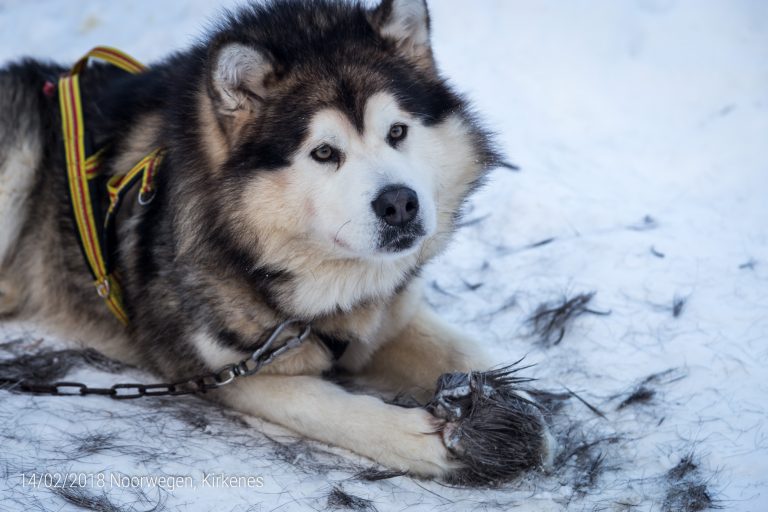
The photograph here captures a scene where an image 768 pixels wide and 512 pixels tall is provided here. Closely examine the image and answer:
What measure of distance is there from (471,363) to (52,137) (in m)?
2.41

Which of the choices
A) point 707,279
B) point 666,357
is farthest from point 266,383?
point 707,279

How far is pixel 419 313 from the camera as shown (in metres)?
3.57

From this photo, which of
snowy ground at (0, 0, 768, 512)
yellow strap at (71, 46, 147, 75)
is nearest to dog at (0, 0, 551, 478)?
snowy ground at (0, 0, 768, 512)

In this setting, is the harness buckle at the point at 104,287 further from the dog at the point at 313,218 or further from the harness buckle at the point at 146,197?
the harness buckle at the point at 146,197

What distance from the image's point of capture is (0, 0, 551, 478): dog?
2.77 metres

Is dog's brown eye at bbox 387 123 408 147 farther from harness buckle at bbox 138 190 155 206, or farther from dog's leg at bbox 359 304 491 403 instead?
harness buckle at bbox 138 190 155 206

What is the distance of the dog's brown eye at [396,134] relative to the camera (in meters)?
2.86

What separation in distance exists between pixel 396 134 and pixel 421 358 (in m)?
1.08

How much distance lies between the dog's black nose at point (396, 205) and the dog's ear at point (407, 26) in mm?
730

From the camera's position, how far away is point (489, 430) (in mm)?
2768

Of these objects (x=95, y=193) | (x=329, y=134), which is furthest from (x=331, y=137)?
(x=95, y=193)

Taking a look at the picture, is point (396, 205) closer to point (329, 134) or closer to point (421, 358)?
point (329, 134)

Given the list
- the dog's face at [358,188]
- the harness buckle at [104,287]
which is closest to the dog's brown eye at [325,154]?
the dog's face at [358,188]

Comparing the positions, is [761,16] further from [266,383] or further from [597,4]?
[266,383]
